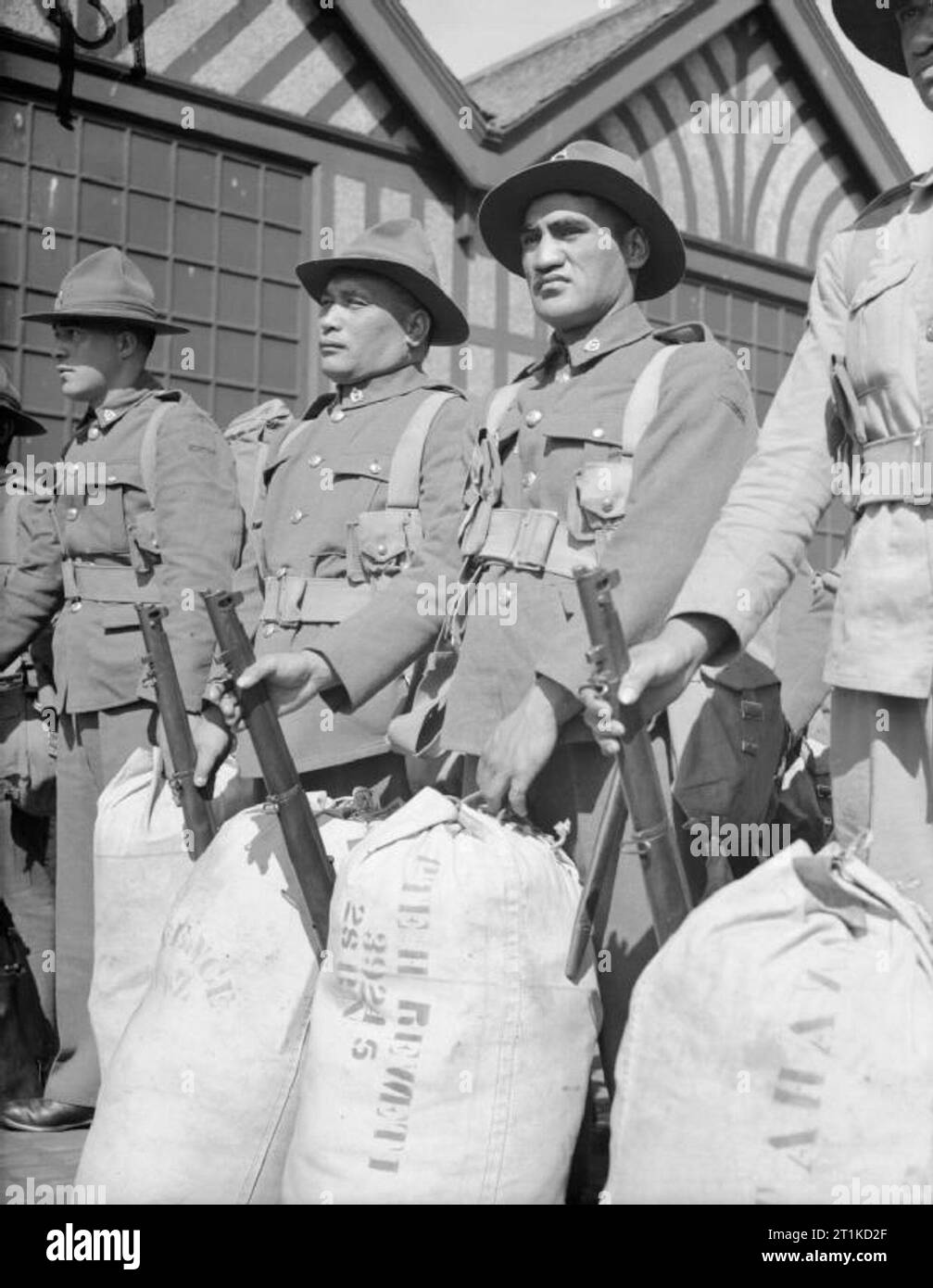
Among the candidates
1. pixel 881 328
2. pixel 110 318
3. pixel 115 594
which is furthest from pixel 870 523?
pixel 110 318

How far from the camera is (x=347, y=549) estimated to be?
426cm

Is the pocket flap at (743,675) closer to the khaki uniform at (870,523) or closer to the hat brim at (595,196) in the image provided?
the khaki uniform at (870,523)

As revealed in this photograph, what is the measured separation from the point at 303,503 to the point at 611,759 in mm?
1299

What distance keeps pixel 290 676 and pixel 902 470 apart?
144 cm

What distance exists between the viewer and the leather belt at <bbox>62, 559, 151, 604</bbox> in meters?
5.28

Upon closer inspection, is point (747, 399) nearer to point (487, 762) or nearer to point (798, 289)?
point (487, 762)

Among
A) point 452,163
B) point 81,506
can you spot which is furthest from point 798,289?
point 81,506

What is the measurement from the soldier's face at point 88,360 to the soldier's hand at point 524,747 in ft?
9.49

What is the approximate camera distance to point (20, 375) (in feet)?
26.9

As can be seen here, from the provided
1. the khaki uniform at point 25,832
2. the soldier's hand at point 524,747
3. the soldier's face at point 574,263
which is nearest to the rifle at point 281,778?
the soldier's hand at point 524,747

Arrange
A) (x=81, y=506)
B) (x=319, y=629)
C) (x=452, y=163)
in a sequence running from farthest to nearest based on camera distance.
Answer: (x=452, y=163)
(x=81, y=506)
(x=319, y=629)

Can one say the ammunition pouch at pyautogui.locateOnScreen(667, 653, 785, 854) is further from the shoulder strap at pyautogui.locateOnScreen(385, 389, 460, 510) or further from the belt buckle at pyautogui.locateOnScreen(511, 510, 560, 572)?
the shoulder strap at pyautogui.locateOnScreen(385, 389, 460, 510)
